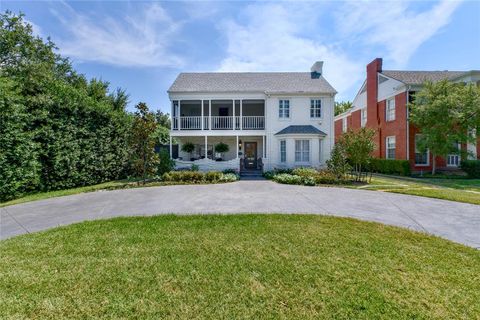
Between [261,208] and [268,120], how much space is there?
38.9 ft

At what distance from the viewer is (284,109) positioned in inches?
711

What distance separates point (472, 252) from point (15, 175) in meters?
13.5

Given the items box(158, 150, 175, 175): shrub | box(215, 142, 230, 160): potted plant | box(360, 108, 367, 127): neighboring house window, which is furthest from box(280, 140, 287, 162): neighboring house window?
box(360, 108, 367, 127): neighboring house window

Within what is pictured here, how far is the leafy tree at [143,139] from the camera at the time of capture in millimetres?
12688

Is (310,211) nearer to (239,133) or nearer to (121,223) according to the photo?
(121,223)

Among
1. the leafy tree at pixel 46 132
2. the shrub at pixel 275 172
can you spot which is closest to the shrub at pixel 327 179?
the shrub at pixel 275 172

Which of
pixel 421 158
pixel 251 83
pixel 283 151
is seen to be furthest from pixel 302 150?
pixel 421 158

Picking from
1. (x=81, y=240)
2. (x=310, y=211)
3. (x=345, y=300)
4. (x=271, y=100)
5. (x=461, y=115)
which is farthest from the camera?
(x=271, y=100)

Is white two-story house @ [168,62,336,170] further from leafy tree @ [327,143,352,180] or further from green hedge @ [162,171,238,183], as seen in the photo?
leafy tree @ [327,143,352,180]

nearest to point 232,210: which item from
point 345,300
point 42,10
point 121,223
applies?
point 121,223

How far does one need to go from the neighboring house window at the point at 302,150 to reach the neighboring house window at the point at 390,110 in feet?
27.8

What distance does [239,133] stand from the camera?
59.0 ft

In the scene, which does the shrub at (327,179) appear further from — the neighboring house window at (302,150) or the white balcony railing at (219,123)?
the white balcony railing at (219,123)

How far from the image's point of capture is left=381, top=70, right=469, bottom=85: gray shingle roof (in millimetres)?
18812
